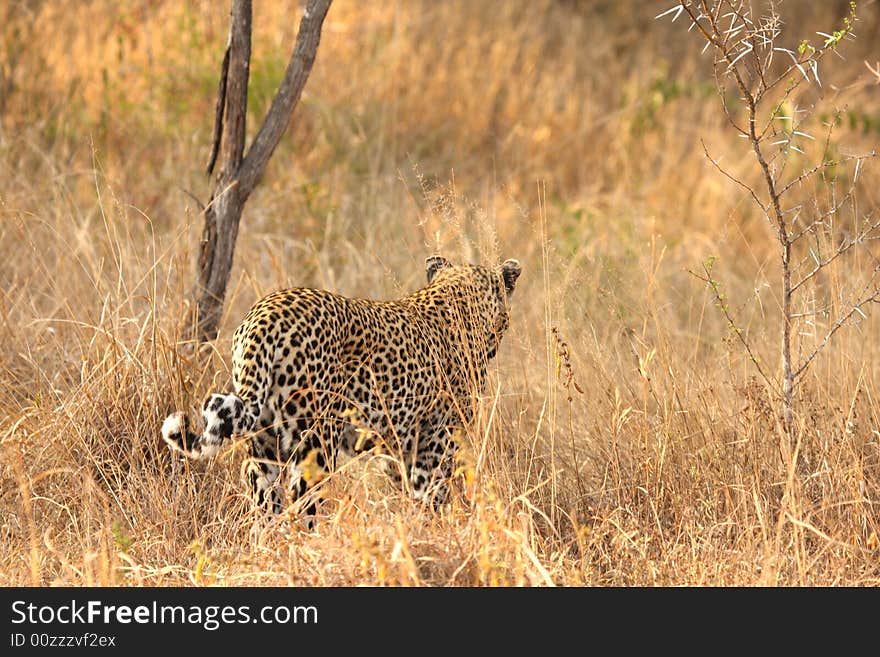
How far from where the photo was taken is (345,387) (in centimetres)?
431

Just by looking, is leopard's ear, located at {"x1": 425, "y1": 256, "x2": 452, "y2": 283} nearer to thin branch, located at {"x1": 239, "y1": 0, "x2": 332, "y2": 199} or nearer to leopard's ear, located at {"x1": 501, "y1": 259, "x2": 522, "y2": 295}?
leopard's ear, located at {"x1": 501, "y1": 259, "x2": 522, "y2": 295}

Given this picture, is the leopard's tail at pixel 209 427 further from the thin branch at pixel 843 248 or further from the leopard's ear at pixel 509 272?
the thin branch at pixel 843 248

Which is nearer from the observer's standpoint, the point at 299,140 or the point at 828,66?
the point at 299,140

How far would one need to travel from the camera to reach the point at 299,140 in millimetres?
9648

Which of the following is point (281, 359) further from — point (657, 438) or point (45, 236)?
point (45, 236)

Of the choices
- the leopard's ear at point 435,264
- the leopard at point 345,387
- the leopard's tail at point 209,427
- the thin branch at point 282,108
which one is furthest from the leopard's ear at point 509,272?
the leopard's tail at point 209,427

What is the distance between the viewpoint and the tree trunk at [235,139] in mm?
5266

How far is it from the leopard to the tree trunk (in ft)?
3.23

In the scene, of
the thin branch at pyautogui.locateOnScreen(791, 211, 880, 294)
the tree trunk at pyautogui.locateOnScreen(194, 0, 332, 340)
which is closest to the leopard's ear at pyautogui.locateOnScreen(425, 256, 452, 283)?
the tree trunk at pyautogui.locateOnScreen(194, 0, 332, 340)

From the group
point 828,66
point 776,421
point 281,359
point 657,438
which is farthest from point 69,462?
point 828,66

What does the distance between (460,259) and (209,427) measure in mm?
3640

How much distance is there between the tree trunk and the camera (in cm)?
527

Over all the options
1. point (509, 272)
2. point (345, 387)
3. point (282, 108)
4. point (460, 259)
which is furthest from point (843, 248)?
point (460, 259)

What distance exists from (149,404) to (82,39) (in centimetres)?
624
